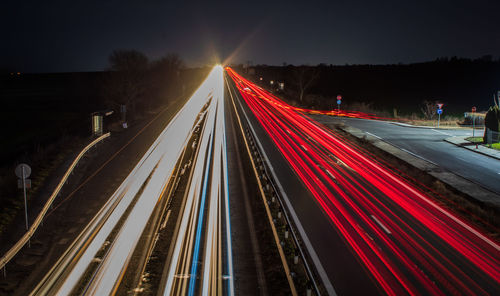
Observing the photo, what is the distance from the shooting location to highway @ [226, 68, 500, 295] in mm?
8805

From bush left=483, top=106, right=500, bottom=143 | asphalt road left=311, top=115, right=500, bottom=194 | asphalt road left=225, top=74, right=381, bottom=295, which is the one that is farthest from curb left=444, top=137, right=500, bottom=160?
asphalt road left=225, top=74, right=381, bottom=295

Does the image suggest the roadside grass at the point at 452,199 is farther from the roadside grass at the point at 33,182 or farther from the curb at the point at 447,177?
the roadside grass at the point at 33,182

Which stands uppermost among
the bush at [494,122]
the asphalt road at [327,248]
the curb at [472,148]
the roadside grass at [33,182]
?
the bush at [494,122]

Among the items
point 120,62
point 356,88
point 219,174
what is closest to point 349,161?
point 219,174

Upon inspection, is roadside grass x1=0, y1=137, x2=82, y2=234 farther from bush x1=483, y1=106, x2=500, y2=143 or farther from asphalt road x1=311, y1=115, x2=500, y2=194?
bush x1=483, y1=106, x2=500, y2=143

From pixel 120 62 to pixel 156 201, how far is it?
154 feet

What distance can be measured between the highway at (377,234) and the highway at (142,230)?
8.65ft

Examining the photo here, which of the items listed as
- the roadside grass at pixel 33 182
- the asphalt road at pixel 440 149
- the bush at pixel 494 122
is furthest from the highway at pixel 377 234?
the bush at pixel 494 122

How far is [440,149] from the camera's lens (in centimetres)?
2467

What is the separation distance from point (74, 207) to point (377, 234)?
33.6ft

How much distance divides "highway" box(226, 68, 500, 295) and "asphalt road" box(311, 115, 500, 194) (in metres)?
4.06

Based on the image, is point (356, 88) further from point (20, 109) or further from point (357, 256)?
point (357, 256)

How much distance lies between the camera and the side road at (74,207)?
→ 8961 millimetres

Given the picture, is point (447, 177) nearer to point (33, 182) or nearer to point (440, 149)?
point (440, 149)
